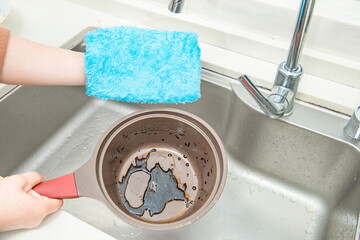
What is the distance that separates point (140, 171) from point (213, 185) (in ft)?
0.67

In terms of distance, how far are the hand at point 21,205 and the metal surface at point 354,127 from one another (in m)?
0.53

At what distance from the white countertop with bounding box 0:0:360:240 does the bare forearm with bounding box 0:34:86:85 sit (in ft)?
0.29

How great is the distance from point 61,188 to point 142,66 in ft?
0.93

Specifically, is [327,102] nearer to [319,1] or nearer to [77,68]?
[319,1]

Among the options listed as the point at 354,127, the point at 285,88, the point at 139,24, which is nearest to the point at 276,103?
the point at 285,88

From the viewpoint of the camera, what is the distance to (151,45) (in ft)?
2.18

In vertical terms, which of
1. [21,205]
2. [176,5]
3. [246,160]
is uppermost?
[176,5]

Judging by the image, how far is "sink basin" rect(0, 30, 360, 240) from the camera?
0.69m

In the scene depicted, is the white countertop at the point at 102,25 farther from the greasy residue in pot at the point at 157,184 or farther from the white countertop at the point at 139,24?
the greasy residue in pot at the point at 157,184

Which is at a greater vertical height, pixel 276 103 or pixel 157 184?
pixel 276 103

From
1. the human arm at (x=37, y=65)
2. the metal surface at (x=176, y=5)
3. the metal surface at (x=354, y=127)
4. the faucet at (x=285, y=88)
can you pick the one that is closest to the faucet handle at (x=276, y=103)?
the faucet at (x=285, y=88)

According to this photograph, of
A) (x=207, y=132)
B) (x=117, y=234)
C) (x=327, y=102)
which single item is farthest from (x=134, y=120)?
(x=327, y=102)

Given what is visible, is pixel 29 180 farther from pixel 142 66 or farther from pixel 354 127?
pixel 354 127

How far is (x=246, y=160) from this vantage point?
819 mm
